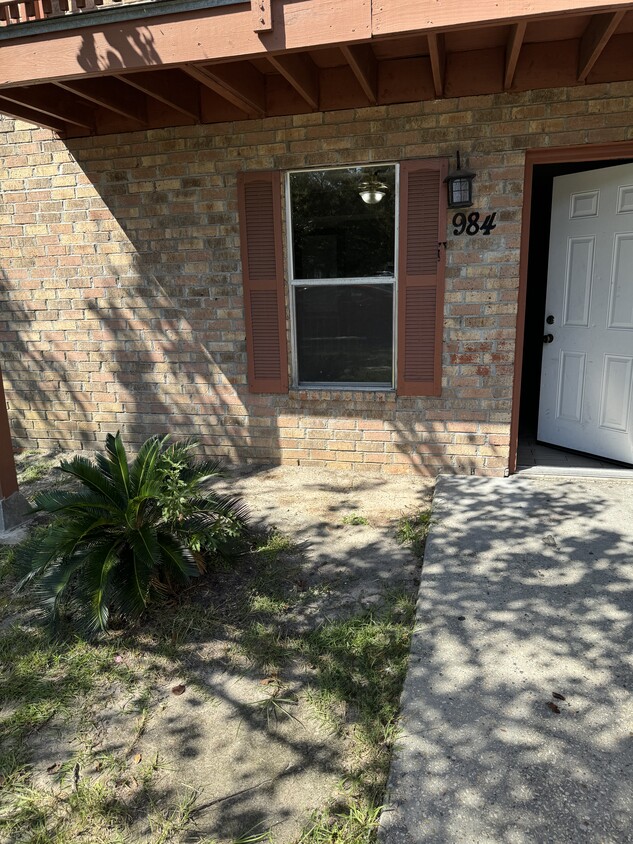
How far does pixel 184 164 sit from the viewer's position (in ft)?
16.1

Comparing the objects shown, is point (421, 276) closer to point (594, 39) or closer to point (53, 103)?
point (594, 39)

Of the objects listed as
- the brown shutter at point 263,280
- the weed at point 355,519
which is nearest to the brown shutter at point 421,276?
the brown shutter at point 263,280

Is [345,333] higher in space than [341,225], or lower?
lower

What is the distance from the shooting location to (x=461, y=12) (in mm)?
2945

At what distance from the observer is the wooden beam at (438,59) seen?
3.41 m

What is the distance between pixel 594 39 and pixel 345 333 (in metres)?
2.56

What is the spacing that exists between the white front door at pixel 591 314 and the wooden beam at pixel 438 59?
1468 mm

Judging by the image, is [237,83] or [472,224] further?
[472,224]

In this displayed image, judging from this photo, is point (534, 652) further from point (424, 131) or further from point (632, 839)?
point (424, 131)

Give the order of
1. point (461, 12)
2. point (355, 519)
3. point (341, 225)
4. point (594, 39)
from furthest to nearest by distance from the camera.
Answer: point (341, 225) → point (355, 519) → point (594, 39) → point (461, 12)

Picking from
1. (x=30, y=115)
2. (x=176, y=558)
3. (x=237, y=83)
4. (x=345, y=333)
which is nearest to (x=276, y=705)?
(x=176, y=558)

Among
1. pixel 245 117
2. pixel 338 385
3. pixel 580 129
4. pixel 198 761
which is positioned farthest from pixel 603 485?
pixel 245 117

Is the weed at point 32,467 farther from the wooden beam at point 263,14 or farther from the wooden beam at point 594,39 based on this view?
the wooden beam at point 594,39

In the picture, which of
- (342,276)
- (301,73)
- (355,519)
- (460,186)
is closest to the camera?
(301,73)
